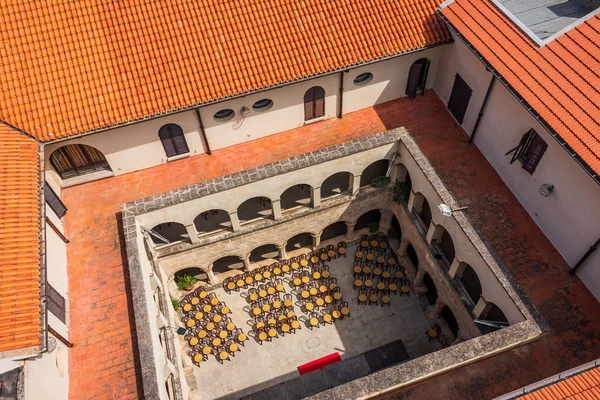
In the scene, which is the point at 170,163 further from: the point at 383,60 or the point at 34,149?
the point at 383,60

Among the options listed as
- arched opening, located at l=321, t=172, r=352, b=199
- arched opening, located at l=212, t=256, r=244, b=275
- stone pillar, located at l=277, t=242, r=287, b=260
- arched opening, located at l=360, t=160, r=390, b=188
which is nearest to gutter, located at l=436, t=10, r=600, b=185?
arched opening, located at l=360, t=160, r=390, b=188

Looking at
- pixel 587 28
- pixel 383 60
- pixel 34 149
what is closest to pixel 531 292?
pixel 587 28

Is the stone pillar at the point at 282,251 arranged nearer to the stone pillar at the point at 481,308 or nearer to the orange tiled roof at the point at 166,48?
the orange tiled roof at the point at 166,48

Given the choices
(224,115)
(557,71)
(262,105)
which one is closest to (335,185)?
(262,105)

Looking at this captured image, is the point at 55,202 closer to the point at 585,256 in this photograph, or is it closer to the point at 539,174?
the point at 539,174

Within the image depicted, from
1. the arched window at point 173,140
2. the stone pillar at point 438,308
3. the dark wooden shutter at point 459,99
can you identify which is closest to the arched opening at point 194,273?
the arched window at point 173,140

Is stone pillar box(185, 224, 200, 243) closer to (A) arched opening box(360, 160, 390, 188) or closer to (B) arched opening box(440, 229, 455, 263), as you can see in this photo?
(A) arched opening box(360, 160, 390, 188)
